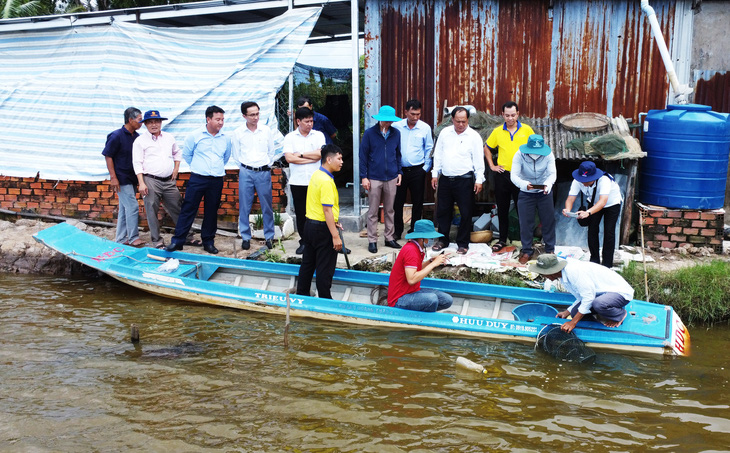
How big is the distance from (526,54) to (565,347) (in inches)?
206

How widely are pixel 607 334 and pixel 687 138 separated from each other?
12.5 feet

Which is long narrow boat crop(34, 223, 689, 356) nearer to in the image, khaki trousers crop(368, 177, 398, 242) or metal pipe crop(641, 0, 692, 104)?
khaki trousers crop(368, 177, 398, 242)

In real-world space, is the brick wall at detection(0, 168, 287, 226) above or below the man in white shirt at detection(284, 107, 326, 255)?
below

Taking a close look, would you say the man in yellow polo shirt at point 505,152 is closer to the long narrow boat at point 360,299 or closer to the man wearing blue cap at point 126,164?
the long narrow boat at point 360,299

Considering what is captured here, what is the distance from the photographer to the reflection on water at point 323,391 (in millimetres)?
5551

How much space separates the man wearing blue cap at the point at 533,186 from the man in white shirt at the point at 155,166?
15.7 feet

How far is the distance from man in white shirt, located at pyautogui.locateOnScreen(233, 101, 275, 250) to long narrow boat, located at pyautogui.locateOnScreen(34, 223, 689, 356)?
3.32 ft

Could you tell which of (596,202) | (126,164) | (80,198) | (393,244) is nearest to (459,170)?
(393,244)

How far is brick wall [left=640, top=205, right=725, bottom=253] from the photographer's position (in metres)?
9.45

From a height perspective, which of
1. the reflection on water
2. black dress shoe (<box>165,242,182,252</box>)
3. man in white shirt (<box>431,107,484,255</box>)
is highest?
man in white shirt (<box>431,107,484,255</box>)

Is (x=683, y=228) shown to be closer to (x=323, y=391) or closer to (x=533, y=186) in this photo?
(x=533, y=186)

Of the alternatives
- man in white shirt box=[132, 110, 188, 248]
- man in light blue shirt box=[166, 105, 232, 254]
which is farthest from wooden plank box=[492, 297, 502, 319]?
man in white shirt box=[132, 110, 188, 248]

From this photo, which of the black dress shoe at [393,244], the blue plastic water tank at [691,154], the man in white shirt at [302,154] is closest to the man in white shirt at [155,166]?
the man in white shirt at [302,154]

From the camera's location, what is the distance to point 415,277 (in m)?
7.24
